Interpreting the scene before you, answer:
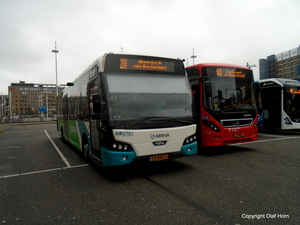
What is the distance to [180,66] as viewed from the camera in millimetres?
6832

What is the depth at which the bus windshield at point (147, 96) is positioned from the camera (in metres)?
5.62

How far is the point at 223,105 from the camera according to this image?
835 cm

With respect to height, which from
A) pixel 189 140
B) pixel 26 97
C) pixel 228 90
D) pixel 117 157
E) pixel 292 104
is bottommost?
pixel 117 157

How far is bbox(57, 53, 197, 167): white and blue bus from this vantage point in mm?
5520

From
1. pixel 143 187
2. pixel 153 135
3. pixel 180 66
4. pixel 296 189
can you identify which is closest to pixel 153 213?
pixel 143 187

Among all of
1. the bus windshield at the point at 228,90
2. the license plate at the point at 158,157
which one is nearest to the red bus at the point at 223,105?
the bus windshield at the point at 228,90

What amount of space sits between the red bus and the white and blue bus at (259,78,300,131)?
252 inches

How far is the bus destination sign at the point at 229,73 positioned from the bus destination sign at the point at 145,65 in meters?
2.64

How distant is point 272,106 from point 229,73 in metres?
7.77

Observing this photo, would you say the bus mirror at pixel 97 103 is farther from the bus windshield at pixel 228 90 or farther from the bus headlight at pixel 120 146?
the bus windshield at pixel 228 90

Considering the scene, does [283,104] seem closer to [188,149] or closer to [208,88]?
[208,88]

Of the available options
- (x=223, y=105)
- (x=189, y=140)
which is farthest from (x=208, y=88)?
(x=189, y=140)

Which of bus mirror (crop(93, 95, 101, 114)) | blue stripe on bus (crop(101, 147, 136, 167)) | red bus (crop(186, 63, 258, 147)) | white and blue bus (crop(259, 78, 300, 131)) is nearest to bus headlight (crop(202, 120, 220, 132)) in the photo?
red bus (crop(186, 63, 258, 147))

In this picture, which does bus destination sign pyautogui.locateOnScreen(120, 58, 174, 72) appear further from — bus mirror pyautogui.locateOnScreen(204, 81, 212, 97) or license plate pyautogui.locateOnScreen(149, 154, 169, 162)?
license plate pyautogui.locateOnScreen(149, 154, 169, 162)
